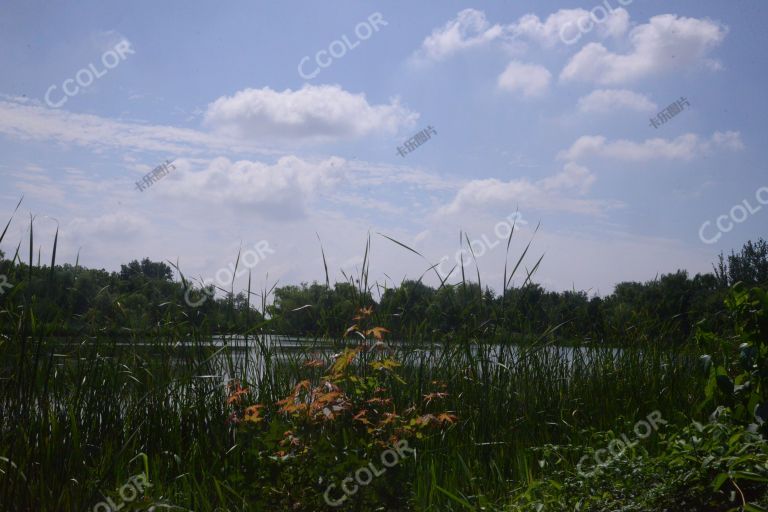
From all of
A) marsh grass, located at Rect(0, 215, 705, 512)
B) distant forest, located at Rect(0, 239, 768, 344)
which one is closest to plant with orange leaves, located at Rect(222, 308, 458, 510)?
marsh grass, located at Rect(0, 215, 705, 512)

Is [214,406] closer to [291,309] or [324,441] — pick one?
[291,309]

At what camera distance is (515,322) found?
16.7ft

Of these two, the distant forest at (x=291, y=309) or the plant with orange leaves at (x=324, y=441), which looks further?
the distant forest at (x=291, y=309)

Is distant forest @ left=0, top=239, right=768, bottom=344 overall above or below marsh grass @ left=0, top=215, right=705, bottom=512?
above

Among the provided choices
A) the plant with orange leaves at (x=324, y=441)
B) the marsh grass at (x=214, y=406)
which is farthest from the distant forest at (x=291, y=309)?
the plant with orange leaves at (x=324, y=441)

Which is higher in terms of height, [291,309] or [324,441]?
[291,309]

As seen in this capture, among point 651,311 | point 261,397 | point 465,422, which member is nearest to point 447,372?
point 465,422

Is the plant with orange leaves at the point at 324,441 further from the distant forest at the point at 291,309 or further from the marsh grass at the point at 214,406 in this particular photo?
the distant forest at the point at 291,309

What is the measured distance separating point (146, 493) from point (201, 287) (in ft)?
5.89

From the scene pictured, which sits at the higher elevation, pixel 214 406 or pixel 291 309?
pixel 291 309

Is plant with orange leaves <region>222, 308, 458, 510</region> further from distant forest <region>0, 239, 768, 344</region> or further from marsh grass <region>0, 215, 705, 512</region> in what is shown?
distant forest <region>0, 239, 768, 344</region>

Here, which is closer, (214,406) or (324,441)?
(324,441)

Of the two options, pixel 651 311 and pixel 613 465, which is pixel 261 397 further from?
pixel 651 311

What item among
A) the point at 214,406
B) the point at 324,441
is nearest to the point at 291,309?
the point at 214,406
